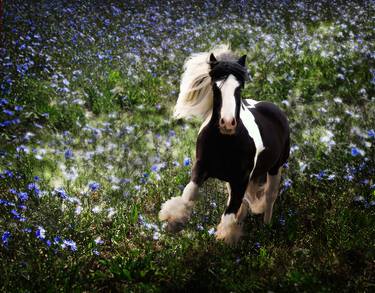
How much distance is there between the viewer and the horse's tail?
155 inches

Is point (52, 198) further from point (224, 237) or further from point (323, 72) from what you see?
point (323, 72)

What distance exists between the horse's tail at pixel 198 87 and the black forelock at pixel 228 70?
19 cm

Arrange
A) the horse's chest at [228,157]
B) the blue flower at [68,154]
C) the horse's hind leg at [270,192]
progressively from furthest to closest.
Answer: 1. the blue flower at [68,154]
2. the horse's hind leg at [270,192]
3. the horse's chest at [228,157]

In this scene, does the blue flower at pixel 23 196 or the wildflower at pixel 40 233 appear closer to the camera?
the wildflower at pixel 40 233

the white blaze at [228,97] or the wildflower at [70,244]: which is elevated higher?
the white blaze at [228,97]

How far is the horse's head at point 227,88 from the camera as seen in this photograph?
3.44m

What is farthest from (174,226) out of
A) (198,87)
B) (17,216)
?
(17,216)

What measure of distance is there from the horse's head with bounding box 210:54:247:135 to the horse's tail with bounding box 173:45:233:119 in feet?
0.56

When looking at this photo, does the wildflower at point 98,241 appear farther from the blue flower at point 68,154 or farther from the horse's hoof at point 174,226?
the blue flower at point 68,154

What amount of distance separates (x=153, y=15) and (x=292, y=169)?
843cm

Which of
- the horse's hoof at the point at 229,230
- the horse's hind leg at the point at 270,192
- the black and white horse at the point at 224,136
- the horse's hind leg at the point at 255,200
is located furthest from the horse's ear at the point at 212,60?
the horse's hind leg at the point at 270,192

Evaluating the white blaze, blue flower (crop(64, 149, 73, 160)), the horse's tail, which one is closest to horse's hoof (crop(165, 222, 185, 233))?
the horse's tail

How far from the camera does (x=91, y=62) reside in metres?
8.95

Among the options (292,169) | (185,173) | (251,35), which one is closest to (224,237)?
(185,173)
